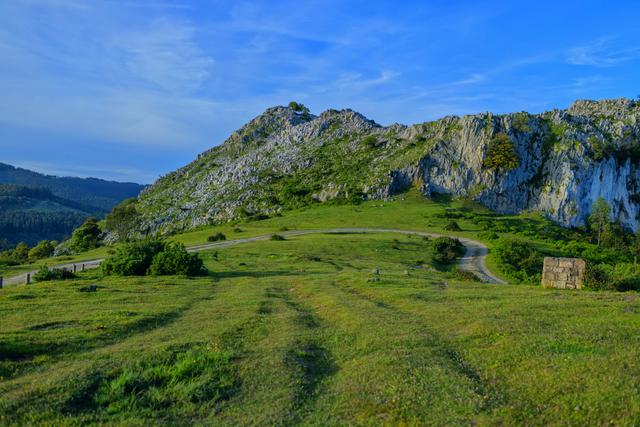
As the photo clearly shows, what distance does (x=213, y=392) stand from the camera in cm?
1153

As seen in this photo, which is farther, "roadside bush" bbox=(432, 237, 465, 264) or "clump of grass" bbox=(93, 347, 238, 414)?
"roadside bush" bbox=(432, 237, 465, 264)

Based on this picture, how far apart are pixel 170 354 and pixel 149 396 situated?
10.3 ft

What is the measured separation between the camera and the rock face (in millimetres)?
133000

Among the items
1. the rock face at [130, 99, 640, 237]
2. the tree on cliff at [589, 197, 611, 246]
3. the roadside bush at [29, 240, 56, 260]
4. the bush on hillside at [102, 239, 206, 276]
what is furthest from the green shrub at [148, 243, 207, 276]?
the tree on cliff at [589, 197, 611, 246]

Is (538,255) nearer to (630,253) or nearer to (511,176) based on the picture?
(630,253)

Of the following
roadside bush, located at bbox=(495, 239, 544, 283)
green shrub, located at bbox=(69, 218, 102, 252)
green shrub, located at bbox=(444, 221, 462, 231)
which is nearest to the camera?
roadside bush, located at bbox=(495, 239, 544, 283)

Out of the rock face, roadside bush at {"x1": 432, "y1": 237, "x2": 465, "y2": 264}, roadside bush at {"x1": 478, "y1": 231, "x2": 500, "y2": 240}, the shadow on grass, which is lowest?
roadside bush at {"x1": 432, "y1": 237, "x2": 465, "y2": 264}

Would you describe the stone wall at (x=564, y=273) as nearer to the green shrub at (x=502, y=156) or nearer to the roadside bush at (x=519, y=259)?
the roadside bush at (x=519, y=259)

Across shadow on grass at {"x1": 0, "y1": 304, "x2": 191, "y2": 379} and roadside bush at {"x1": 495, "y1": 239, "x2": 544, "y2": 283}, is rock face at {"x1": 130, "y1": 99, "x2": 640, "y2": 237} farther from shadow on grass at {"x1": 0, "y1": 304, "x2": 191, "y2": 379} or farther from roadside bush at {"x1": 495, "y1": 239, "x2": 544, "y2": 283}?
shadow on grass at {"x1": 0, "y1": 304, "x2": 191, "y2": 379}

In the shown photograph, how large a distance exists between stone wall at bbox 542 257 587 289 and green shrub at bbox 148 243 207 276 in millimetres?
29413

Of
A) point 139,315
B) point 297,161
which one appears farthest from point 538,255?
point 297,161

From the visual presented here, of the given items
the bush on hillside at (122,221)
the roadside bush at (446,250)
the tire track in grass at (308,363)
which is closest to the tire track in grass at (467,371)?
the tire track in grass at (308,363)

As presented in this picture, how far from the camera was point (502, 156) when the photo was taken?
13350 centimetres

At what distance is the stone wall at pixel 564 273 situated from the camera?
35.7 meters
